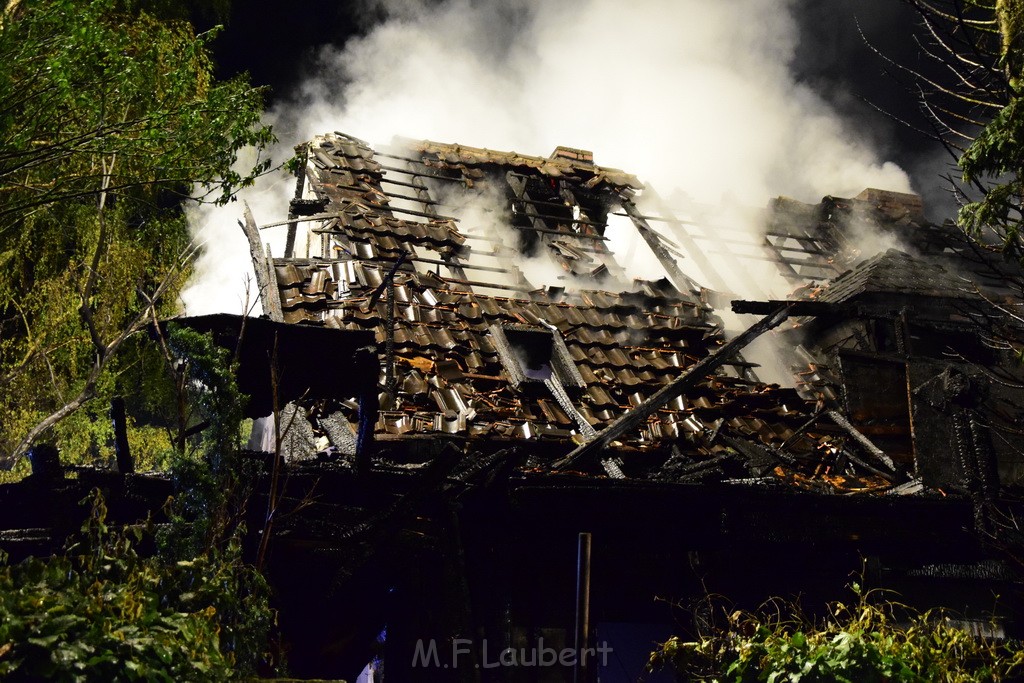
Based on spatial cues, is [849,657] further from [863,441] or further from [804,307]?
[804,307]

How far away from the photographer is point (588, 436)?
30.5 feet

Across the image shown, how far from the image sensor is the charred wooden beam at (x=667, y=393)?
877 centimetres

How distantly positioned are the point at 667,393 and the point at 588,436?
4.69ft

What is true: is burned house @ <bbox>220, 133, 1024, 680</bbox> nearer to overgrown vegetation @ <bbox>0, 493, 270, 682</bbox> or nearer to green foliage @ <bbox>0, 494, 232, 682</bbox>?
overgrown vegetation @ <bbox>0, 493, 270, 682</bbox>

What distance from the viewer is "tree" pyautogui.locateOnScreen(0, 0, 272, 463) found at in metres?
9.10

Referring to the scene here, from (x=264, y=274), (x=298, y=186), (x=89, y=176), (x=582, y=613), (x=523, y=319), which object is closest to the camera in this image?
(x=582, y=613)

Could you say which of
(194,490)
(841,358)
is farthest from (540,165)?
(194,490)

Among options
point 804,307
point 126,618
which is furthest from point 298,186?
point 126,618

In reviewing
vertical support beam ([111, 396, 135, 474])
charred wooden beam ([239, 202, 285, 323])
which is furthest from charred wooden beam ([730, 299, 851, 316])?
vertical support beam ([111, 396, 135, 474])

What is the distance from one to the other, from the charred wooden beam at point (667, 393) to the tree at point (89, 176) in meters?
4.74

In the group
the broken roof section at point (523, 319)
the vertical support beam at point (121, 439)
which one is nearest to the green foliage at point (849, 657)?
the broken roof section at point (523, 319)

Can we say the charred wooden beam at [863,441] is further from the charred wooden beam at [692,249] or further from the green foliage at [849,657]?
the green foliage at [849,657]

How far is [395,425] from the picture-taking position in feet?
27.5

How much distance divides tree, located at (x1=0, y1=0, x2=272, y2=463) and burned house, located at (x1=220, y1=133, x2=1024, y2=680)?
5.66 feet
